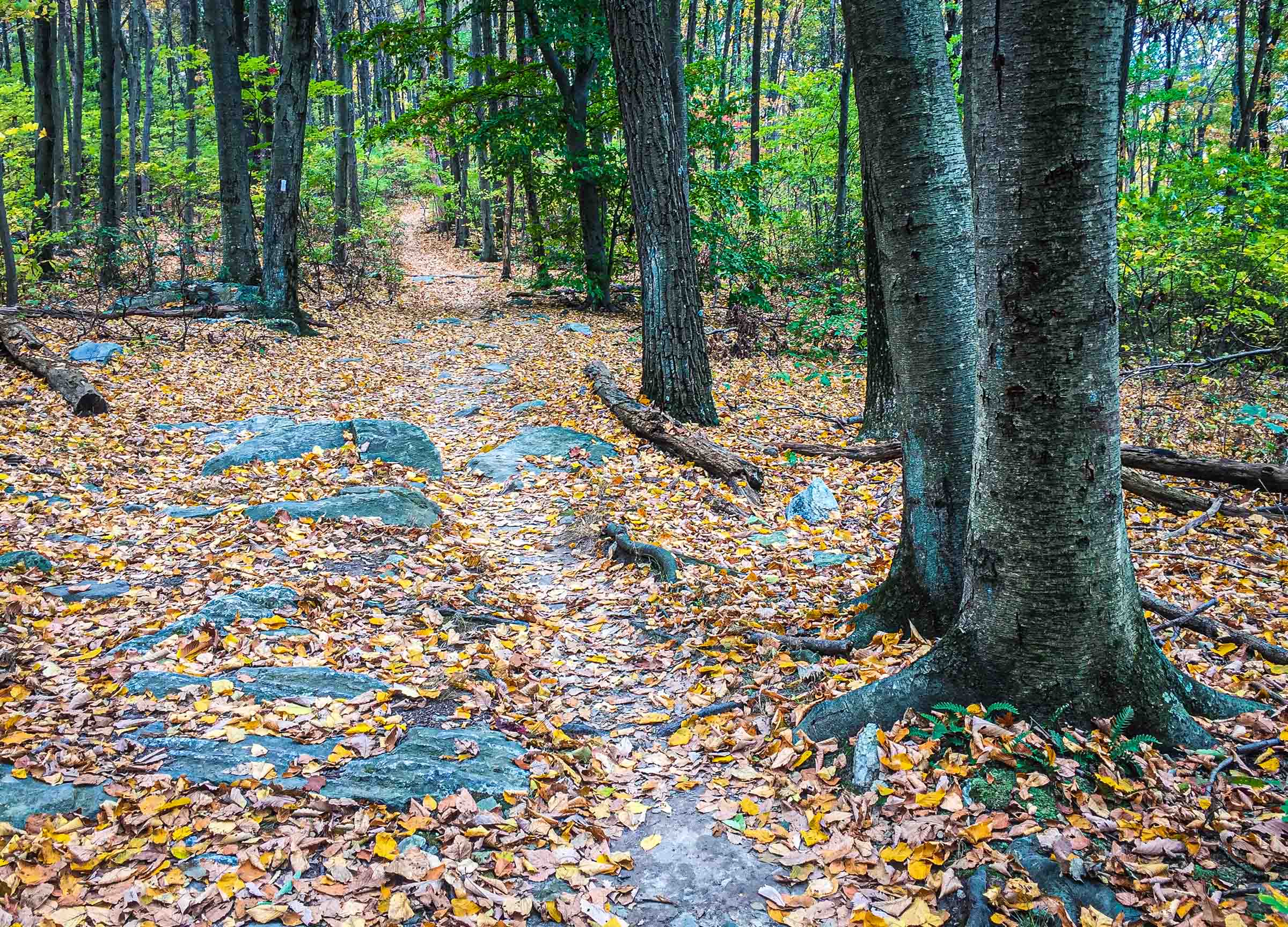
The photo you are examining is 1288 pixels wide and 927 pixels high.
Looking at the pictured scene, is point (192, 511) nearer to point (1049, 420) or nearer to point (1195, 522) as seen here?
point (1049, 420)

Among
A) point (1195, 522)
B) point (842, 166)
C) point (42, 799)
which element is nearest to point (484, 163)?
point (842, 166)

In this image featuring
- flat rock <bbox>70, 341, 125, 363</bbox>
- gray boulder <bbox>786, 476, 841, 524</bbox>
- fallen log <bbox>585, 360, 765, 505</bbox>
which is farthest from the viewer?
flat rock <bbox>70, 341, 125, 363</bbox>

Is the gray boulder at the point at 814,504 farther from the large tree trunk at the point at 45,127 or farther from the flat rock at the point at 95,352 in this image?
the large tree trunk at the point at 45,127

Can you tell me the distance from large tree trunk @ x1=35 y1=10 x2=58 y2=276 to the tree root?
14402mm

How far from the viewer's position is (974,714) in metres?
3.08

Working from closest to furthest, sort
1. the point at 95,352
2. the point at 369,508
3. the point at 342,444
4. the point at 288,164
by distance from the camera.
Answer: the point at 369,508 → the point at 342,444 → the point at 95,352 → the point at 288,164

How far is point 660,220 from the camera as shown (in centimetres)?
830

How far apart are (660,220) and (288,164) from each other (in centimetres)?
795

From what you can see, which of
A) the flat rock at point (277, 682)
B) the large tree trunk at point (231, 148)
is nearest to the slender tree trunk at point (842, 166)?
the large tree trunk at point (231, 148)

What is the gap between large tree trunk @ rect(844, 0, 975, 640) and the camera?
3.53m

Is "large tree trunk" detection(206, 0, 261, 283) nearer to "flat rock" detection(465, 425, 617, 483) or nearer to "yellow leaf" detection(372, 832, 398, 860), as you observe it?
"flat rock" detection(465, 425, 617, 483)

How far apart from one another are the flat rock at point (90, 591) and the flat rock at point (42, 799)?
5.75ft

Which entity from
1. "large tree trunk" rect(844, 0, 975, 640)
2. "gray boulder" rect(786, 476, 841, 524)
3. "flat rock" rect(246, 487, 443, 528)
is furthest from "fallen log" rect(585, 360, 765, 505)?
"large tree trunk" rect(844, 0, 975, 640)

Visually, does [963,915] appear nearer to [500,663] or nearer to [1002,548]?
[1002,548]
